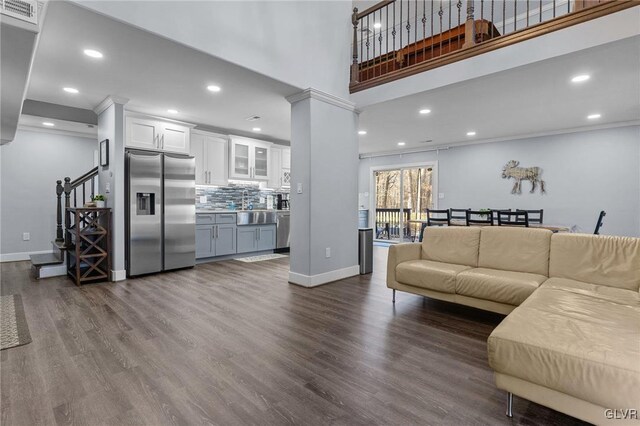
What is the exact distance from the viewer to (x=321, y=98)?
4.08 metres

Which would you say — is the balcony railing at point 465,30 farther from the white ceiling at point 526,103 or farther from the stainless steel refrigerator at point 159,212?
the stainless steel refrigerator at point 159,212

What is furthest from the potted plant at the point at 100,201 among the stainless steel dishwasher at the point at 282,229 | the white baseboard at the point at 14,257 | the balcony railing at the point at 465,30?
the balcony railing at the point at 465,30

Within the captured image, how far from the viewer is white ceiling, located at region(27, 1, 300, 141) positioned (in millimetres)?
2648

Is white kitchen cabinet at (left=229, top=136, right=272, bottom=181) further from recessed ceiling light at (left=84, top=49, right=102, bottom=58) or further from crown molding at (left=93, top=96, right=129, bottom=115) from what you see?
recessed ceiling light at (left=84, top=49, right=102, bottom=58)

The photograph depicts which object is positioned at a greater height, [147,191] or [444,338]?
[147,191]

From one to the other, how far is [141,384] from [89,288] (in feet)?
9.10

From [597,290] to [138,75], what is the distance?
478 cm

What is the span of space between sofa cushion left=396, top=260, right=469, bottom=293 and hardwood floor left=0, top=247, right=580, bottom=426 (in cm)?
28

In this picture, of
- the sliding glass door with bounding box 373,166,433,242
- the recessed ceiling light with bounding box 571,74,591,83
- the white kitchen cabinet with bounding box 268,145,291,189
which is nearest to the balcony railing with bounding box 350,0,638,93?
the recessed ceiling light with bounding box 571,74,591,83

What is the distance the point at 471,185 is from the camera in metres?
7.18

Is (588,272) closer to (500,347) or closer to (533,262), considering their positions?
(533,262)

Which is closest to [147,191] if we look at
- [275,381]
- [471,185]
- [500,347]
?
[275,381]

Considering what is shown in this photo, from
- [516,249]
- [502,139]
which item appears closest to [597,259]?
[516,249]

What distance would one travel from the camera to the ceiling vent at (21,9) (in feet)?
5.88
